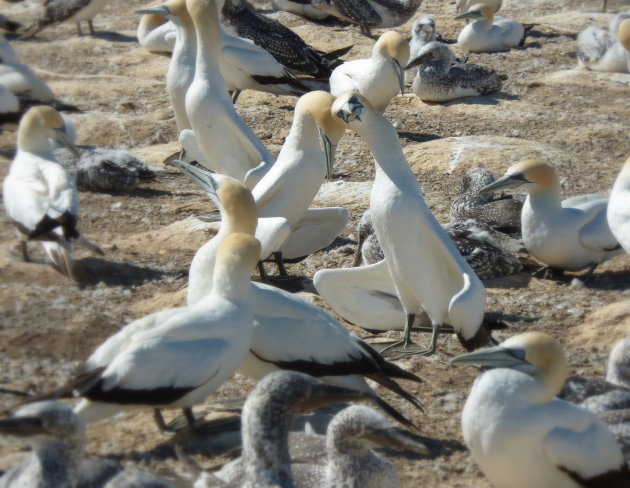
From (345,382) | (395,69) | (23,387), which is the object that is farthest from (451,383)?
(395,69)

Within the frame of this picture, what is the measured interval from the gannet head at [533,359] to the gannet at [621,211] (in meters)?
Result: 2.28

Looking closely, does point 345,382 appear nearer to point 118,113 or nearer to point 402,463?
point 402,463

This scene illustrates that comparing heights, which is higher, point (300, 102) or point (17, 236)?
point (300, 102)

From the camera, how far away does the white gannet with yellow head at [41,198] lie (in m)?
6.68

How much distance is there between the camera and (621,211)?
21.6 ft

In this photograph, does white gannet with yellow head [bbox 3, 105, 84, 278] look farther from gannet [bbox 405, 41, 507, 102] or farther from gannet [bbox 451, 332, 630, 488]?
gannet [bbox 405, 41, 507, 102]

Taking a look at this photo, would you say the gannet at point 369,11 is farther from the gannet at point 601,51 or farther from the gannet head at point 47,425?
the gannet head at point 47,425

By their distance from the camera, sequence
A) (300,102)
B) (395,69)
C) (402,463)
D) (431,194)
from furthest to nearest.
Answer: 1. (395,69)
2. (431,194)
3. (300,102)
4. (402,463)

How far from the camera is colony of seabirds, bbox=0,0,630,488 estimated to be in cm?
411

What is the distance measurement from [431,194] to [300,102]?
191 cm

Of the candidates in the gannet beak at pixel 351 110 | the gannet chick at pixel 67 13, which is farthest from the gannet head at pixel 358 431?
the gannet chick at pixel 67 13

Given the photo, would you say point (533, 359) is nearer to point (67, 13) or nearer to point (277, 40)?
point (277, 40)

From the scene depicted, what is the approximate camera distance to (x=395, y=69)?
33.1ft

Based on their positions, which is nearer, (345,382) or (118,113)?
(345,382)
